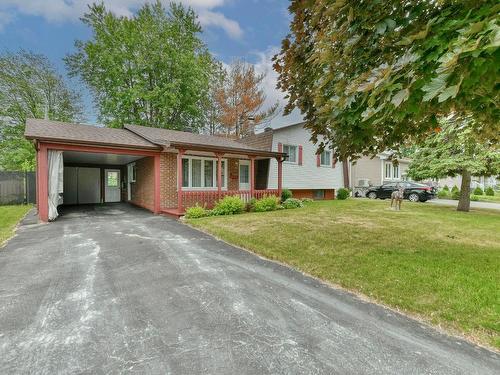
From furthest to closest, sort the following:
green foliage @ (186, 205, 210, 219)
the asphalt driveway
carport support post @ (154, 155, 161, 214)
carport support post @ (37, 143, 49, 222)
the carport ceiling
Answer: the carport ceiling → carport support post @ (154, 155, 161, 214) → green foliage @ (186, 205, 210, 219) → carport support post @ (37, 143, 49, 222) → the asphalt driveway

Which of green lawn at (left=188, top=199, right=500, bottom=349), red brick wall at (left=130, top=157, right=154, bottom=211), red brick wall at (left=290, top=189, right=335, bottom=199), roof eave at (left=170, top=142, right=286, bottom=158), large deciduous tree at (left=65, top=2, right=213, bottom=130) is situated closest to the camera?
green lawn at (left=188, top=199, right=500, bottom=349)

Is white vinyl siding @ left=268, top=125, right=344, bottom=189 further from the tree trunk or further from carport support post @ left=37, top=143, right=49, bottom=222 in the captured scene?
carport support post @ left=37, top=143, right=49, bottom=222

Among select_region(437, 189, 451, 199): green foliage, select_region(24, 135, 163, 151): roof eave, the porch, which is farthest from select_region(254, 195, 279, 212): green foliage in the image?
select_region(437, 189, 451, 199): green foliage

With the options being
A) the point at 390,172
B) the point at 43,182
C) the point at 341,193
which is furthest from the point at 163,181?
the point at 390,172

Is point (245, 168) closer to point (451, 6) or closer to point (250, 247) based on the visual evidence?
point (250, 247)

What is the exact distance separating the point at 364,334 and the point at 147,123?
23.5m

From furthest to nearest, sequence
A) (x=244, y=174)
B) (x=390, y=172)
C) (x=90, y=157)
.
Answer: (x=390, y=172) → (x=244, y=174) → (x=90, y=157)

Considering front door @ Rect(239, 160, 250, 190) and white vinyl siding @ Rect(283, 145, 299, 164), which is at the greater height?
white vinyl siding @ Rect(283, 145, 299, 164)

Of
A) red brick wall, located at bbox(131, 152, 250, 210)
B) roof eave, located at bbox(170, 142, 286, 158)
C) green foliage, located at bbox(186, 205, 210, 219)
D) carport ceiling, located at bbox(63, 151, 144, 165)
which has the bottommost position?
green foliage, located at bbox(186, 205, 210, 219)

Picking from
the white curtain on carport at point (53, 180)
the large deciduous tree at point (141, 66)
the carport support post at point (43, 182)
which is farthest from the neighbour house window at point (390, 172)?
the carport support post at point (43, 182)

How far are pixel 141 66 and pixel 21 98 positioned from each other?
9275 millimetres

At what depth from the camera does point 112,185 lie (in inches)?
624

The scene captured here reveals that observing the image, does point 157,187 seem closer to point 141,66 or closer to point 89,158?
point 89,158

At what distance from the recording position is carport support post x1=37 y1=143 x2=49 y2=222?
8633 mm
